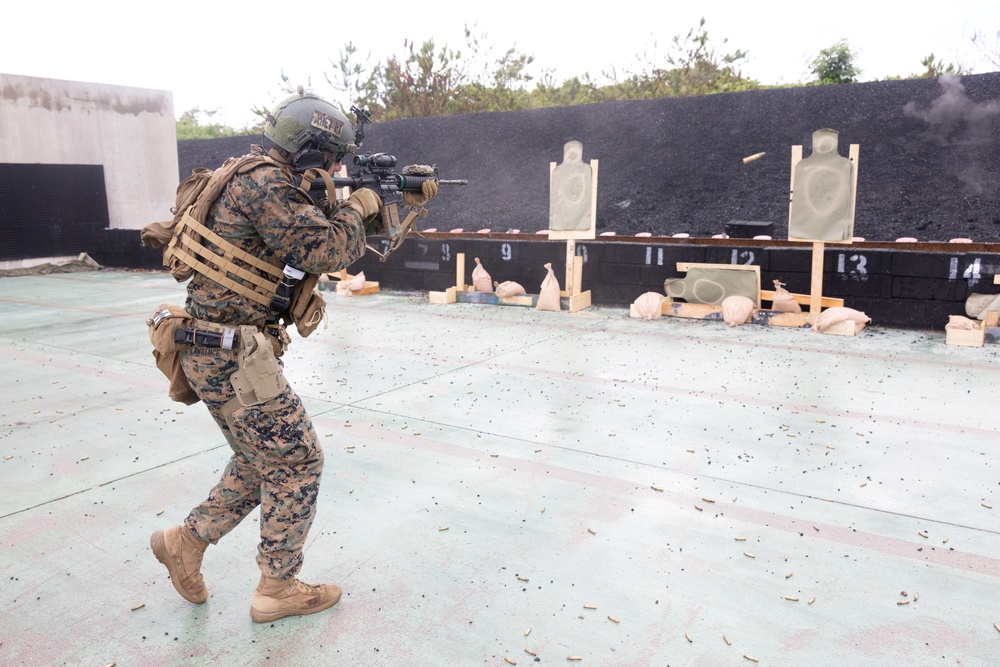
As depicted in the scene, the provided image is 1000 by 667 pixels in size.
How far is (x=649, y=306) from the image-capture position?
8.53 meters

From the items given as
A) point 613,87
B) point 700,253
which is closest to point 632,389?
point 700,253

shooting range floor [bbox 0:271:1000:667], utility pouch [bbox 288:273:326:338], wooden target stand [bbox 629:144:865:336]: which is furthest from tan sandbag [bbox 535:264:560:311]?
utility pouch [bbox 288:273:326:338]

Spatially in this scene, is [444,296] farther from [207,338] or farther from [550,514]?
[207,338]

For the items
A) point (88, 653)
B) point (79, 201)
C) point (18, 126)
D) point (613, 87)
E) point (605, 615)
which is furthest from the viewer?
point (613, 87)

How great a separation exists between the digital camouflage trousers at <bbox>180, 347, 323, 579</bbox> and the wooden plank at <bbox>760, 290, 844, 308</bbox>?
6.92m

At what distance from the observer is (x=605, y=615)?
248 cm

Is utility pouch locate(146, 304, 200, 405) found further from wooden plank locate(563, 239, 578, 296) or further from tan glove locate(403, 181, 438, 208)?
wooden plank locate(563, 239, 578, 296)

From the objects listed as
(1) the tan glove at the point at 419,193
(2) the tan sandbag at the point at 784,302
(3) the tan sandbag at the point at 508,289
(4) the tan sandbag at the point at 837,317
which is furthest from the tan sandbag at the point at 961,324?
(1) the tan glove at the point at 419,193

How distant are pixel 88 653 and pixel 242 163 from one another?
1659mm

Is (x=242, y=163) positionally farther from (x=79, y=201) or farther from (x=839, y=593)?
(x=79, y=201)

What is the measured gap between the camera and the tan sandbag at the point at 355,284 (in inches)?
414

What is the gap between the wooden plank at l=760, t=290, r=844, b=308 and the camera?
7873 mm

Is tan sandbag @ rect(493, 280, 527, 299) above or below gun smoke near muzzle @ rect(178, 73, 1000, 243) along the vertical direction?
below

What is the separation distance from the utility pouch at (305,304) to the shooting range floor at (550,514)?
98 centimetres
